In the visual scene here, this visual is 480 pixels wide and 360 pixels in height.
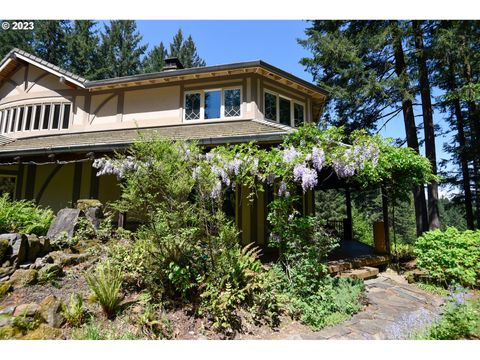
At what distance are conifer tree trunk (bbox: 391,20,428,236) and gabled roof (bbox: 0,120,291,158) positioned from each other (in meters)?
6.03

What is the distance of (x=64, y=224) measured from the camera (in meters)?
6.89

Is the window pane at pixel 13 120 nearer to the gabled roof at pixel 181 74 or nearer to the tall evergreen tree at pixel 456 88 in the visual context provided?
the gabled roof at pixel 181 74

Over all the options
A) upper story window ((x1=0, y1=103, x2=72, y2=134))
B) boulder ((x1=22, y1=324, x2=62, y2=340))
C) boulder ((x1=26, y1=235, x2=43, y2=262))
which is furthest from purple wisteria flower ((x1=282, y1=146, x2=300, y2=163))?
upper story window ((x1=0, y1=103, x2=72, y2=134))

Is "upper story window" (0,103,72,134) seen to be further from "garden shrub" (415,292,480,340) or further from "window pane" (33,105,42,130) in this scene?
"garden shrub" (415,292,480,340)

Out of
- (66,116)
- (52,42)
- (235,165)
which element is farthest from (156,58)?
(235,165)

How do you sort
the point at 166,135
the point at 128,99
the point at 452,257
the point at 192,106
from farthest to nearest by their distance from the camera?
1. the point at 128,99
2. the point at 192,106
3. the point at 166,135
4. the point at 452,257

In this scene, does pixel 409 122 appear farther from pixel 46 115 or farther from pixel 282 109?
pixel 46 115

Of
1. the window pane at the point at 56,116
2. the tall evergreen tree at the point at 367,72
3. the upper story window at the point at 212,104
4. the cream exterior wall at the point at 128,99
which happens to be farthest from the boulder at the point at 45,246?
the tall evergreen tree at the point at 367,72

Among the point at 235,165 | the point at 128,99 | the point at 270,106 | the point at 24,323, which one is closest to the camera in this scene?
the point at 24,323

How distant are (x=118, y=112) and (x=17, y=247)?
7.95 metres

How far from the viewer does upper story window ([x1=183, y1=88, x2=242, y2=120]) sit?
1112 cm
